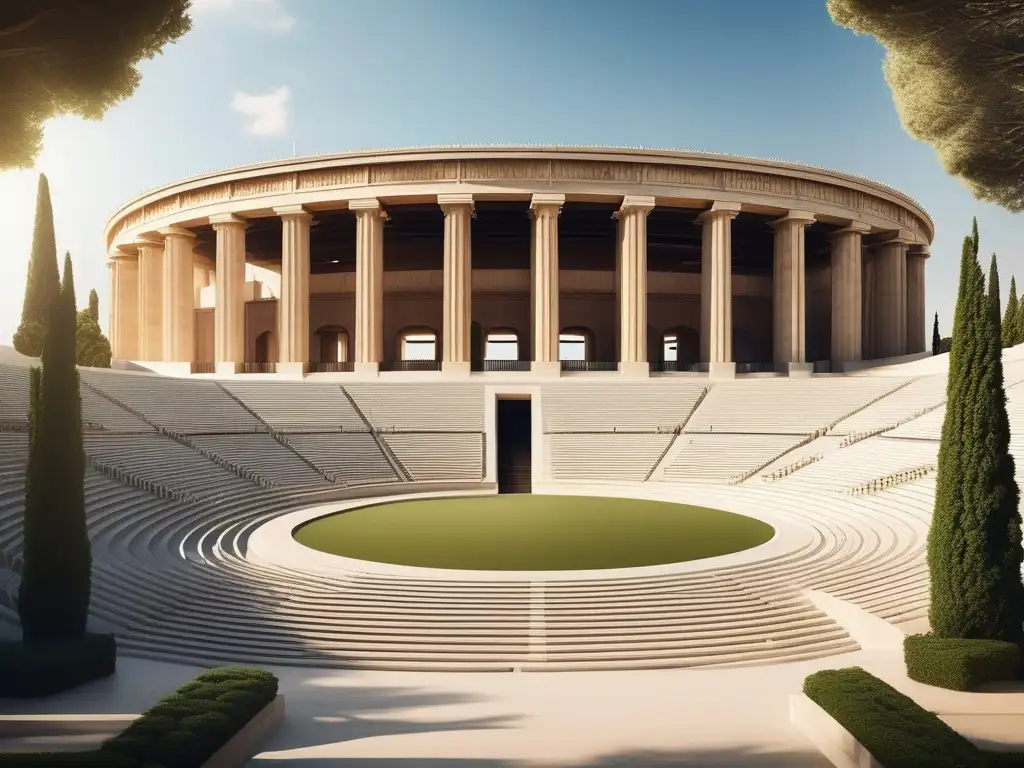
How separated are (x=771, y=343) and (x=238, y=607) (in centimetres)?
3954

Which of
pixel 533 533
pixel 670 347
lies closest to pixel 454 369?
pixel 533 533

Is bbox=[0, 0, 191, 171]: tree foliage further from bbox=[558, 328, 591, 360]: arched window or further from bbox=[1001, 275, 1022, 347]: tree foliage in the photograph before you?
bbox=[1001, 275, 1022, 347]: tree foliage

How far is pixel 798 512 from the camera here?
74.9 ft

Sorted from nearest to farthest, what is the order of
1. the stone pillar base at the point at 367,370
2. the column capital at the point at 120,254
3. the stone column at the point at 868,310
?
the stone pillar base at the point at 367,370 → the stone column at the point at 868,310 → the column capital at the point at 120,254

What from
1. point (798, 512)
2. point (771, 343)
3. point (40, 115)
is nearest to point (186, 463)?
point (40, 115)

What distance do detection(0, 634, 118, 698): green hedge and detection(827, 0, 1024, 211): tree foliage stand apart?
15771 mm

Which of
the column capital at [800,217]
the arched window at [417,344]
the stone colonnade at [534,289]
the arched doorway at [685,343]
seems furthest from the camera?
the arched doorway at [685,343]

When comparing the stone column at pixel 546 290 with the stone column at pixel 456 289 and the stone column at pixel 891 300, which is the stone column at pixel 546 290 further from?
the stone column at pixel 891 300

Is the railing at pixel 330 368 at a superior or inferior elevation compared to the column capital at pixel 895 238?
inferior

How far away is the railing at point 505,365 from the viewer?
124 ft

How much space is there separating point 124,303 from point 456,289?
25480mm

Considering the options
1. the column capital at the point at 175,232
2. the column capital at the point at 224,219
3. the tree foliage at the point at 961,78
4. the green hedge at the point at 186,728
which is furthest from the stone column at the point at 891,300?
the green hedge at the point at 186,728

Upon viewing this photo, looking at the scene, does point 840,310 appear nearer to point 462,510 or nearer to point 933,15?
point 462,510

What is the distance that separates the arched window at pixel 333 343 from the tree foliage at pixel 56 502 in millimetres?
34533
